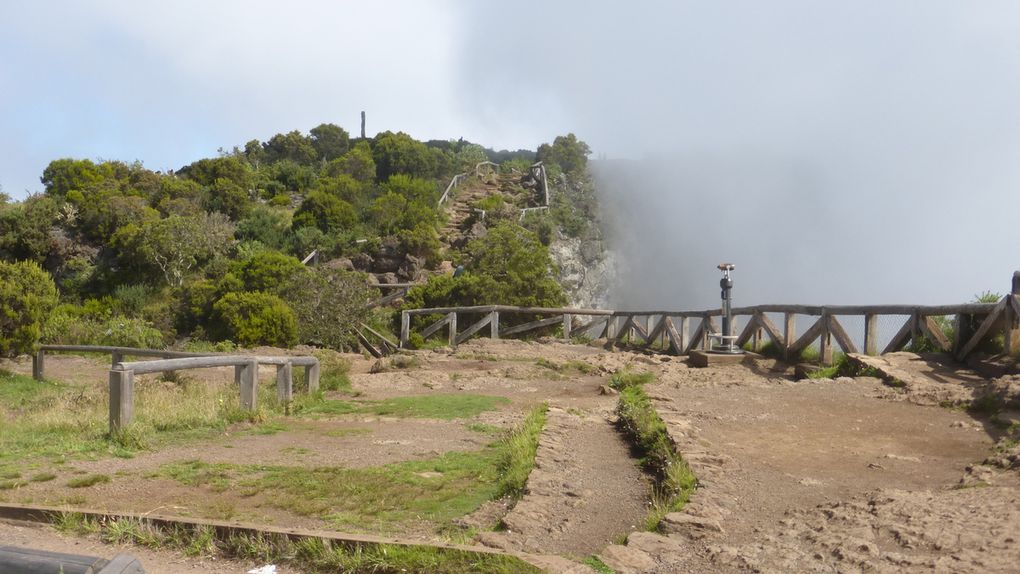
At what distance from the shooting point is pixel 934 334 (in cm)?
1127

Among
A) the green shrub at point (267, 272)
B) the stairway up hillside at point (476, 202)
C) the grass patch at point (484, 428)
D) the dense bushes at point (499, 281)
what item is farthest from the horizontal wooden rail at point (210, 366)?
the stairway up hillside at point (476, 202)

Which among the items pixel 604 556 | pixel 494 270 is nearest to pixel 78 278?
pixel 494 270

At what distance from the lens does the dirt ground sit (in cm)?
437

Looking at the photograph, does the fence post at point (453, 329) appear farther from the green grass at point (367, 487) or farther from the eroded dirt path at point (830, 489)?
the green grass at point (367, 487)

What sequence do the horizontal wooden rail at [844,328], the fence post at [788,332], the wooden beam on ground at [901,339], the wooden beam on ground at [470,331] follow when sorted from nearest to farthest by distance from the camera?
the horizontal wooden rail at [844,328] < the wooden beam on ground at [901,339] < the fence post at [788,332] < the wooden beam on ground at [470,331]

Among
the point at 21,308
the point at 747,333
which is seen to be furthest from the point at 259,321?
the point at 747,333

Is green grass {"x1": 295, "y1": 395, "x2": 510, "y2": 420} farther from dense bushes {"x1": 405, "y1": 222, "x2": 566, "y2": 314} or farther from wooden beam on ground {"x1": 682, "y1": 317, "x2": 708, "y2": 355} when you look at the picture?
dense bushes {"x1": 405, "y1": 222, "x2": 566, "y2": 314}

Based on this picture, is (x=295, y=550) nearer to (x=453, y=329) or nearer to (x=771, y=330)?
(x=771, y=330)

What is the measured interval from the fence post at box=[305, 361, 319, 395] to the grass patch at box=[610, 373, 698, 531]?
14.3 ft

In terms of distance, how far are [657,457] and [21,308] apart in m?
14.3

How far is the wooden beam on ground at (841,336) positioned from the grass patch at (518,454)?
17.5 ft

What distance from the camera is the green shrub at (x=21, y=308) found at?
15.9 meters

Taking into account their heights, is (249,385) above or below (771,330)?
below

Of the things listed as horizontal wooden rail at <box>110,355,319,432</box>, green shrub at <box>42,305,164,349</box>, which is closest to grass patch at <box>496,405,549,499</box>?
horizontal wooden rail at <box>110,355,319,432</box>
